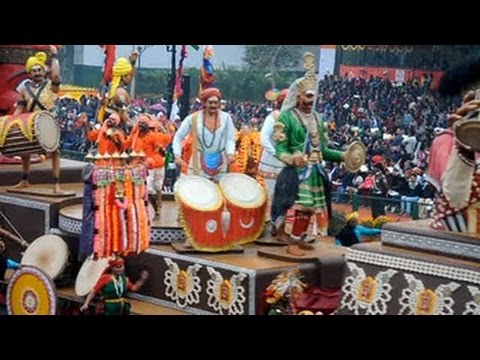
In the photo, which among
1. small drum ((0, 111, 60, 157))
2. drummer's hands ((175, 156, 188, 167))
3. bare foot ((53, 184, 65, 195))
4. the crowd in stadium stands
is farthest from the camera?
the crowd in stadium stands

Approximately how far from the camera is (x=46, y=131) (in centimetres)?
868

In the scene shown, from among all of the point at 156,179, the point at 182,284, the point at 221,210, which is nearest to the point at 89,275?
the point at 182,284

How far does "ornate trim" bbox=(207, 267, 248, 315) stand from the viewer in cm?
715

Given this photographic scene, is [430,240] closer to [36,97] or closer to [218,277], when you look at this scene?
[218,277]

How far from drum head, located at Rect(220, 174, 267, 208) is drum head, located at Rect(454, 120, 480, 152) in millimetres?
2270

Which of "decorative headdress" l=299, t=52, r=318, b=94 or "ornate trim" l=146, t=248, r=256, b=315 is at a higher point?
"decorative headdress" l=299, t=52, r=318, b=94

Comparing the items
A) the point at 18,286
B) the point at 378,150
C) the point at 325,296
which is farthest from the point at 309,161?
the point at 378,150

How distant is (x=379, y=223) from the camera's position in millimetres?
10695

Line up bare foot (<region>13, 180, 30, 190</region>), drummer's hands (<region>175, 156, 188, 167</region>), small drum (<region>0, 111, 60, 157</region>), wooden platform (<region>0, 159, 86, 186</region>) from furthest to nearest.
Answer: wooden platform (<region>0, 159, 86, 186</region>) → bare foot (<region>13, 180, 30, 190</region>) → small drum (<region>0, 111, 60, 157</region>) → drummer's hands (<region>175, 156, 188, 167</region>)

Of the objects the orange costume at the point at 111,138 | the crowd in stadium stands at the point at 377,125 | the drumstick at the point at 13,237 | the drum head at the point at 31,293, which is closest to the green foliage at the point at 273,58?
the crowd in stadium stands at the point at 377,125

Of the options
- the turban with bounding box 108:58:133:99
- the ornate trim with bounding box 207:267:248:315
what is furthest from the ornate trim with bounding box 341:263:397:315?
the turban with bounding box 108:58:133:99

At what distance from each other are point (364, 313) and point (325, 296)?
88 cm

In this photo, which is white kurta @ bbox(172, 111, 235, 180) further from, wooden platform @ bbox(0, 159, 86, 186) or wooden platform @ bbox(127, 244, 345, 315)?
wooden platform @ bbox(0, 159, 86, 186)

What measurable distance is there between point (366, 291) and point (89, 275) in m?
2.32
